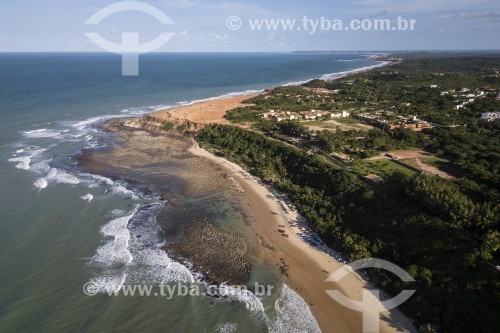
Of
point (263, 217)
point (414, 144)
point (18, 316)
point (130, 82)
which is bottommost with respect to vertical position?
point (18, 316)

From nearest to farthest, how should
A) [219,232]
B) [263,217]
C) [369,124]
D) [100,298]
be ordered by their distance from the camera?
1. [100,298]
2. [219,232]
3. [263,217]
4. [369,124]

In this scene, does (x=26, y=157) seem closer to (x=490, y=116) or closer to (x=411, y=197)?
(x=411, y=197)

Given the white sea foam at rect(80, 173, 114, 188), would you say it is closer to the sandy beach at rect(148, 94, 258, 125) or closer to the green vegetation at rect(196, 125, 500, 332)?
the green vegetation at rect(196, 125, 500, 332)

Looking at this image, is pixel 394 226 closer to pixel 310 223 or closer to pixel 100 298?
pixel 310 223

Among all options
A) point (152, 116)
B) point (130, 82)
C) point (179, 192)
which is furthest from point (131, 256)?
point (130, 82)

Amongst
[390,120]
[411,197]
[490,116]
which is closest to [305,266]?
[411,197]

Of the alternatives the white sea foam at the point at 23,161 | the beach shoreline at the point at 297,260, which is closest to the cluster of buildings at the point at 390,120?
the beach shoreline at the point at 297,260
